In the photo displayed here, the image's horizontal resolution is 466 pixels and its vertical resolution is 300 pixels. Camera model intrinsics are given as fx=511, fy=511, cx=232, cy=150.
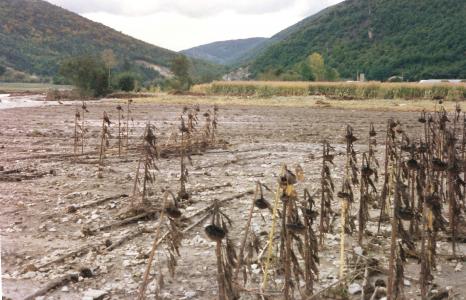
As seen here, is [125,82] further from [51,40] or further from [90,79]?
[51,40]

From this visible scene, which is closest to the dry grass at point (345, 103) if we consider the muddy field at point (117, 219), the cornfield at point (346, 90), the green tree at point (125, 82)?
the cornfield at point (346, 90)

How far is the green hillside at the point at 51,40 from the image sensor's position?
106812 mm

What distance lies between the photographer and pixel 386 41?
97500mm

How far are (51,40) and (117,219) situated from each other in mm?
124757

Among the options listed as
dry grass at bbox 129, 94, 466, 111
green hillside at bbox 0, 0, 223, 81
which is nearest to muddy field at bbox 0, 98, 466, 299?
dry grass at bbox 129, 94, 466, 111

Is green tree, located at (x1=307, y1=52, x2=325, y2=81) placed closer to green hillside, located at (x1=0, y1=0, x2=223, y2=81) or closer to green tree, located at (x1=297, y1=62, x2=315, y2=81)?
green tree, located at (x1=297, y1=62, x2=315, y2=81)

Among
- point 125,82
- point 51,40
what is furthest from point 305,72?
point 51,40

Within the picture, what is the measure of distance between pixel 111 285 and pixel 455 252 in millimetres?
3406

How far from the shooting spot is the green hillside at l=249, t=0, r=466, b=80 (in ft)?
276

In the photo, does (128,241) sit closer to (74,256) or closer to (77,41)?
(74,256)

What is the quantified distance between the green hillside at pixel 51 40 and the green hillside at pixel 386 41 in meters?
23.1

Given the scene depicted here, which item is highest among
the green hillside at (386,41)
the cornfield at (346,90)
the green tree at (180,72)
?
the green hillside at (386,41)

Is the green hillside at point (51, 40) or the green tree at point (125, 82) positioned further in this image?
the green hillside at point (51, 40)

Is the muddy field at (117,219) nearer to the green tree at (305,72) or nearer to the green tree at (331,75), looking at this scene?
the green tree at (331,75)
